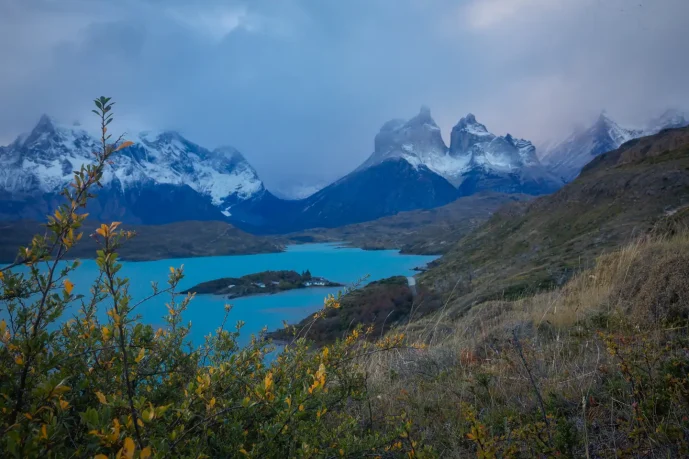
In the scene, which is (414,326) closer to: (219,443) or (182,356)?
(182,356)

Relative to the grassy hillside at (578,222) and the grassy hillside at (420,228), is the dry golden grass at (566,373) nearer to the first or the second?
the grassy hillside at (578,222)

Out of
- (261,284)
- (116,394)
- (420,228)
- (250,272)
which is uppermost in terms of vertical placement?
(420,228)

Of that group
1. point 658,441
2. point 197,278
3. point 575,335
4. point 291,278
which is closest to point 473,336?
point 575,335

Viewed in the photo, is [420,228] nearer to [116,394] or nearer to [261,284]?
[261,284]

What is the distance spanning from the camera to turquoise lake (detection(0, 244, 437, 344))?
42.0 meters

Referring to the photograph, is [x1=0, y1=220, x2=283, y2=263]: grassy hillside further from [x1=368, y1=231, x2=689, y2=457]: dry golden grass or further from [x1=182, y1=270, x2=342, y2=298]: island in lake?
[x1=368, y1=231, x2=689, y2=457]: dry golden grass

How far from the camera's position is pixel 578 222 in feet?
106

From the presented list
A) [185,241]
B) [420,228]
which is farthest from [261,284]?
[420,228]

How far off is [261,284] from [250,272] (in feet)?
63.4

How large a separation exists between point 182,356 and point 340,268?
8317cm

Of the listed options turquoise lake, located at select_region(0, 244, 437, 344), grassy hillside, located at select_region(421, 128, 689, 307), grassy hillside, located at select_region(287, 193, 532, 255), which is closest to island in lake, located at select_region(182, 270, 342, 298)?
turquoise lake, located at select_region(0, 244, 437, 344)

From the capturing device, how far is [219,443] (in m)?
1.82

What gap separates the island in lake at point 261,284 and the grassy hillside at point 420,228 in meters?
47.4

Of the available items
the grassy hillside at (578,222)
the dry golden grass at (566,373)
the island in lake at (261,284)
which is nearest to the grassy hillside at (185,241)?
the island in lake at (261,284)
